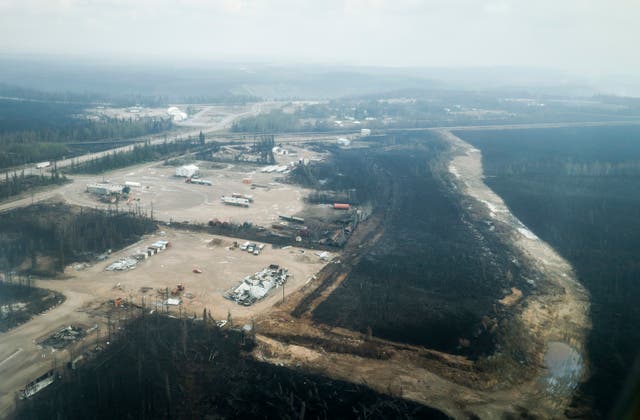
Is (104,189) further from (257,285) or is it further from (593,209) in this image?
(593,209)


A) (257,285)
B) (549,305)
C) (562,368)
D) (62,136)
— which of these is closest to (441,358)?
(562,368)

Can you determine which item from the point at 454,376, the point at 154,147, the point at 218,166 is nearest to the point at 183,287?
the point at 454,376

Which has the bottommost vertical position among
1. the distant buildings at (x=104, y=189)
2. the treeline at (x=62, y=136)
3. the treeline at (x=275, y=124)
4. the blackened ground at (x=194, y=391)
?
the blackened ground at (x=194, y=391)

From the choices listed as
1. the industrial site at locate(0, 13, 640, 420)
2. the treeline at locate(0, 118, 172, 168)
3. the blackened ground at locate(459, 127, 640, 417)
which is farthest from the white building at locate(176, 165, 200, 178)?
the blackened ground at locate(459, 127, 640, 417)

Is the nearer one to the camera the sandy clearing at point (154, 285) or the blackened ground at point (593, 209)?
the sandy clearing at point (154, 285)

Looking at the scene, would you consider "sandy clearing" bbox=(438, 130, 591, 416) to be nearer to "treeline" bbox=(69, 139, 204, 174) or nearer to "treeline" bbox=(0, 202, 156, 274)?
"treeline" bbox=(0, 202, 156, 274)

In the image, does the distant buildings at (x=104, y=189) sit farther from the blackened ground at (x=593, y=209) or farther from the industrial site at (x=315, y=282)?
the blackened ground at (x=593, y=209)

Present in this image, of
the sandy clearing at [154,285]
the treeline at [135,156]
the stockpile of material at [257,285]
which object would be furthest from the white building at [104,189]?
the stockpile of material at [257,285]
